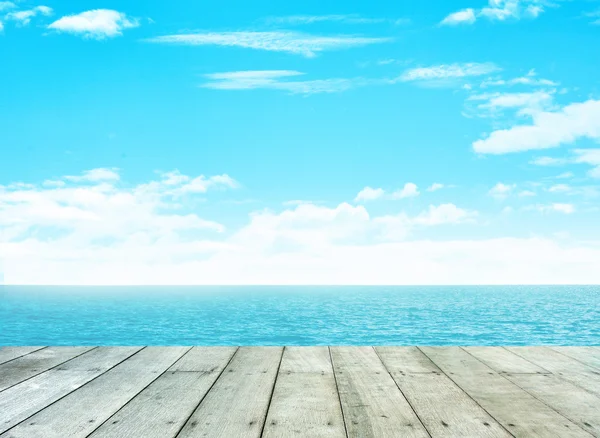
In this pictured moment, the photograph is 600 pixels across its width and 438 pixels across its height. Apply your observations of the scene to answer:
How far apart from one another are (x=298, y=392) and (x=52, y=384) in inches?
51.3

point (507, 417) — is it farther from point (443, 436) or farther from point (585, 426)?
point (443, 436)

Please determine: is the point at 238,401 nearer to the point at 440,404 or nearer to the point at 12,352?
the point at 440,404

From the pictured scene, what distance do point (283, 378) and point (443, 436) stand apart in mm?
1036

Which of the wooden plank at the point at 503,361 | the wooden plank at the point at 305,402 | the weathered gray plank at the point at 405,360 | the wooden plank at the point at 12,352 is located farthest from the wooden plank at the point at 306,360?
the wooden plank at the point at 12,352

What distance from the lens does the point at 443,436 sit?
69.8 inches

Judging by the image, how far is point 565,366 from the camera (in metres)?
2.95

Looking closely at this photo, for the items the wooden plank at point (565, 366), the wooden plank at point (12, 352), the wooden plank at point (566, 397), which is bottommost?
the wooden plank at point (566, 397)

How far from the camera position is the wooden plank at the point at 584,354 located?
10.1 feet

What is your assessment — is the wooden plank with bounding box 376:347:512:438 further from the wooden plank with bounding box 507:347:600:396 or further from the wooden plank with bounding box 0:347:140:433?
the wooden plank with bounding box 0:347:140:433

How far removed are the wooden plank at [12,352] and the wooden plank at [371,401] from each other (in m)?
2.12

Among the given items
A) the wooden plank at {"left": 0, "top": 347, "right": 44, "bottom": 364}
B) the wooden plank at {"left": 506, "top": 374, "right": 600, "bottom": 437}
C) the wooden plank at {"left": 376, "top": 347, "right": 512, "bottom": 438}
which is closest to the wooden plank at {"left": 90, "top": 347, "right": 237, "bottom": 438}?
the wooden plank at {"left": 376, "top": 347, "right": 512, "bottom": 438}

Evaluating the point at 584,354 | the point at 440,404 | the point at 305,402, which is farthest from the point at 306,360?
the point at 584,354

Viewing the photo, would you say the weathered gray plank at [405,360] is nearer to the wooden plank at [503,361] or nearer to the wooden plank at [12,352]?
the wooden plank at [503,361]

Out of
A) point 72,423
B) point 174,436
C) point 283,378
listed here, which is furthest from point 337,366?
point 72,423
